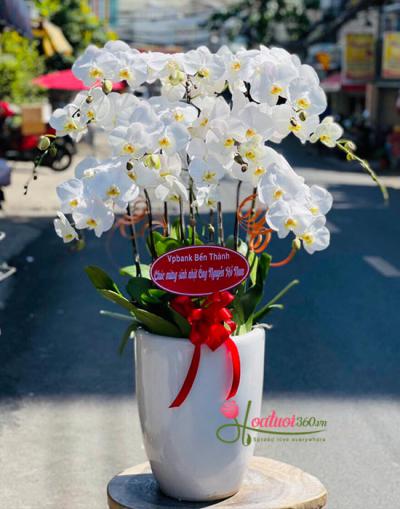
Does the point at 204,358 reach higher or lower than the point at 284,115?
lower

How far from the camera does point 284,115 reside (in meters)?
3.24

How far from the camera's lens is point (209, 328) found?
3266mm

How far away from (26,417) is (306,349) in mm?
2219

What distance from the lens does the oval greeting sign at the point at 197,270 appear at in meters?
3.26

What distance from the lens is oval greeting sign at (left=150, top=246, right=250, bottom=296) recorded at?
326 cm

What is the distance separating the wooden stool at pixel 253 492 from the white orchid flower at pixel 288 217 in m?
0.82

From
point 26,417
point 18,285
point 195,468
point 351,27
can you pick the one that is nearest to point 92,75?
point 195,468

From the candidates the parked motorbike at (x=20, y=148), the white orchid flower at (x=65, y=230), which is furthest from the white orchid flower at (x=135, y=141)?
the parked motorbike at (x=20, y=148)

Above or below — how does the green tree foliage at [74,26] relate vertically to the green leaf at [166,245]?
below

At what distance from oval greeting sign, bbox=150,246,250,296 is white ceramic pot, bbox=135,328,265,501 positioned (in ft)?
0.59

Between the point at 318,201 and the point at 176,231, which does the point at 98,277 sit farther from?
the point at 318,201

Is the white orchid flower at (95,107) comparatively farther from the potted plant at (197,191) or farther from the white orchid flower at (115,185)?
the white orchid flower at (115,185)

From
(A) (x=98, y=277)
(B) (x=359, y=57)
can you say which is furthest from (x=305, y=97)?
(B) (x=359, y=57)

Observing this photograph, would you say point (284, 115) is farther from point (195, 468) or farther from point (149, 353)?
point (195, 468)
